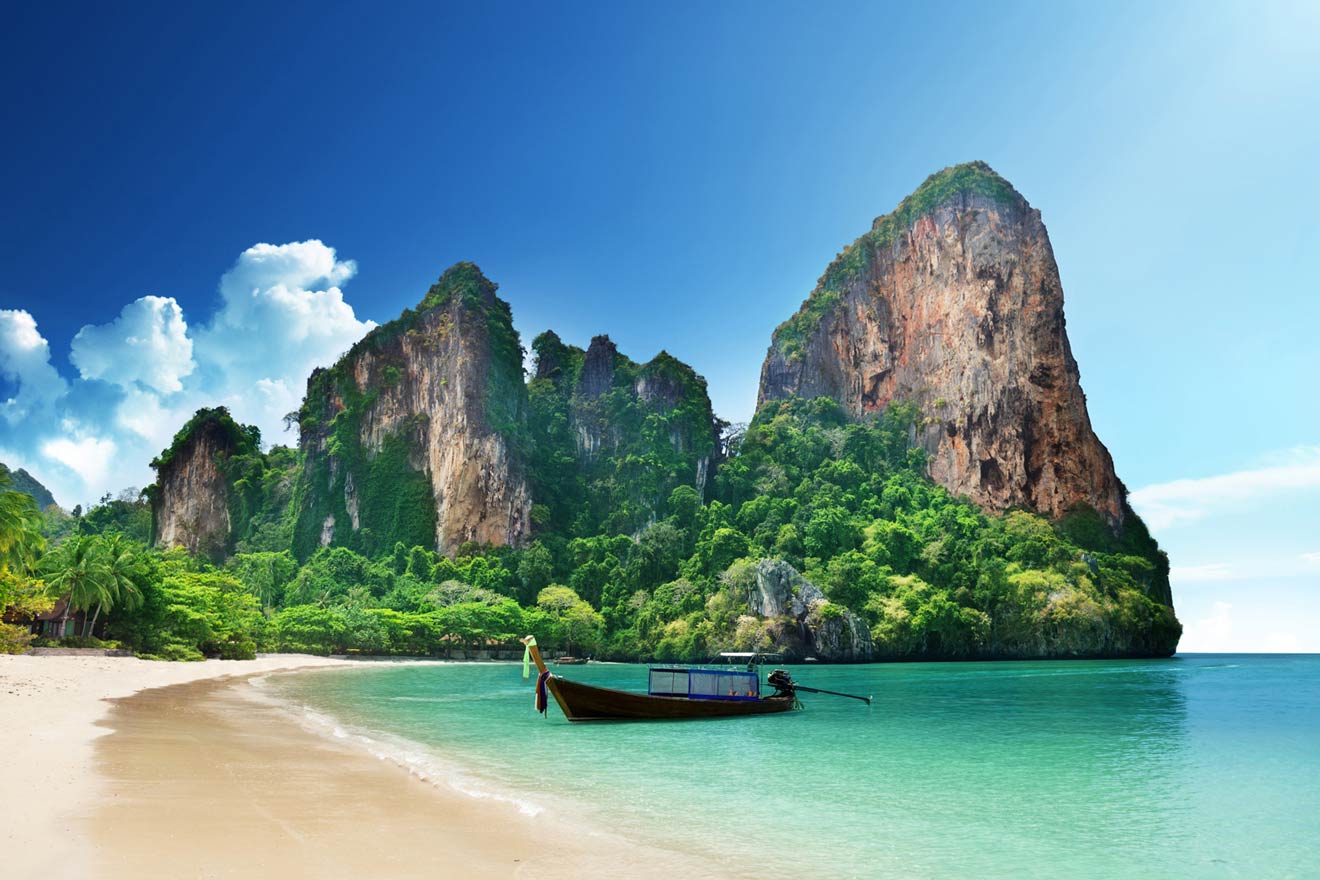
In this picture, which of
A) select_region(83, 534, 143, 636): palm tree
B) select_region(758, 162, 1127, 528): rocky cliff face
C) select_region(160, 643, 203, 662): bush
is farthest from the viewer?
select_region(758, 162, 1127, 528): rocky cliff face

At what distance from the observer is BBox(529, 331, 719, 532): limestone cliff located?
318 feet

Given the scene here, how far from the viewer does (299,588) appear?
7750cm

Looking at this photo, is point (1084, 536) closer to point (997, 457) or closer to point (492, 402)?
point (997, 457)

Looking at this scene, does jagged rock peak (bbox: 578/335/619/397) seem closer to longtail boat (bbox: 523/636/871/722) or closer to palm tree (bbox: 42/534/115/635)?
palm tree (bbox: 42/534/115/635)

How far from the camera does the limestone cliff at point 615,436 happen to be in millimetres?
96875

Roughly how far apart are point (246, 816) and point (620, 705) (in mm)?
14505

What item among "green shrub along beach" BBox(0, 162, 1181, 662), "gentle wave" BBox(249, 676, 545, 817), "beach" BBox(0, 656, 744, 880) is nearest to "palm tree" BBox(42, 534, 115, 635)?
"green shrub along beach" BBox(0, 162, 1181, 662)

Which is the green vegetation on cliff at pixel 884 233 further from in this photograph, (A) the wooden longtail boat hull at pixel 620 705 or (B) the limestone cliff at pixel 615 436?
(A) the wooden longtail boat hull at pixel 620 705

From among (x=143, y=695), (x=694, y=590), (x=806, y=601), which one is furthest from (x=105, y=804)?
(x=694, y=590)

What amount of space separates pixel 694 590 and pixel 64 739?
64.0 m

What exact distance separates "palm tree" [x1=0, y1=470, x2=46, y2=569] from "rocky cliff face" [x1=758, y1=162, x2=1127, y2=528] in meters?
84.1

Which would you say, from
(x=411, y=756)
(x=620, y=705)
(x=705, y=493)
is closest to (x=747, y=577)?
(x=705, y=493)

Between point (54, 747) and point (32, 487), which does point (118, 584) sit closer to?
point (54, 747)

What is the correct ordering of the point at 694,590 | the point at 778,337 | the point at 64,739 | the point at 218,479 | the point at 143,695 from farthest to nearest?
the point at 778,337
the point at 218,479
the point at 694,590
the point at 143,695
the point at 64,739
